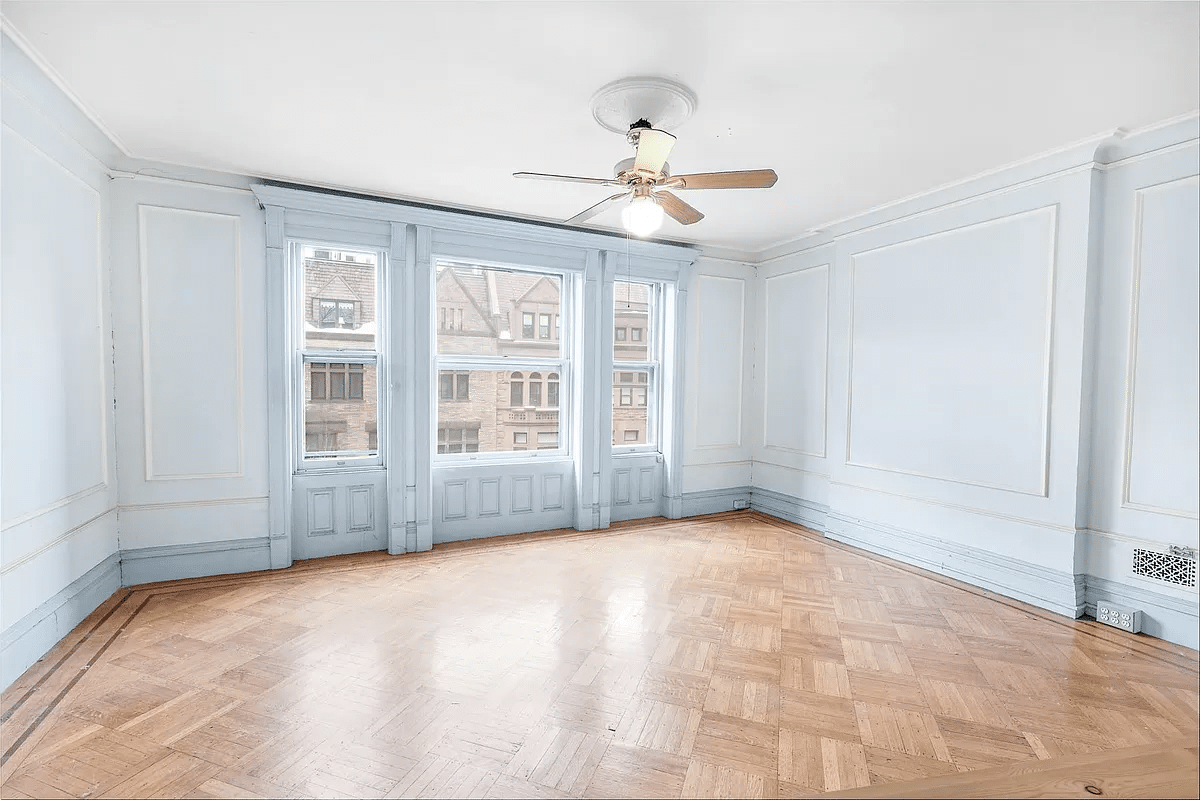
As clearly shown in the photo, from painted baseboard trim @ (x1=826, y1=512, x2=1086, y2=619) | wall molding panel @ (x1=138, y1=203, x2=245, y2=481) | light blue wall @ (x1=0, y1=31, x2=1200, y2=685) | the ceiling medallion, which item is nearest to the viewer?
the ceiling medallion

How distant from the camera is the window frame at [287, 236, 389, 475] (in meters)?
4.18

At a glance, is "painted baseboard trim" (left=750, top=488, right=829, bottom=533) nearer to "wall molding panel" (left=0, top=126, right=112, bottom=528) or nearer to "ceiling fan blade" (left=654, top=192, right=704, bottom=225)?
"ceiling fan blade" (left=654, top=192, right=704, bottom=225)

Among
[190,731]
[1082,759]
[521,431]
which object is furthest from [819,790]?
[521,431]

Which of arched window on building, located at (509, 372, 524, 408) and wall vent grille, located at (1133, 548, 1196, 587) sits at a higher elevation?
arched window on building, located at (509, 372, 524, 408)

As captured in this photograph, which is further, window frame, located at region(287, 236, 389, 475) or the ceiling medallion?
window frame, located at region(287, 236, 389, 475)

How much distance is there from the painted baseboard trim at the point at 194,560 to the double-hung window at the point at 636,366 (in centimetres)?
294

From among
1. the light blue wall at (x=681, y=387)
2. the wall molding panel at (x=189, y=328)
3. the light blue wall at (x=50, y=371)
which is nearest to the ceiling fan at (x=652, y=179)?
the light blue wall at (x=681, y=387)

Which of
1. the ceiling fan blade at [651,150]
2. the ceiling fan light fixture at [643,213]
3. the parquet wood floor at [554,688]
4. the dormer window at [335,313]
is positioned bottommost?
the parquet wood floor at [554,688]

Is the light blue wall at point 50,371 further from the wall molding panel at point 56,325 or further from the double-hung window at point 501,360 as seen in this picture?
the double-hung window at point 501,360

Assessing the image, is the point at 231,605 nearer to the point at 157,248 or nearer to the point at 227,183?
Result: the point at 157,248

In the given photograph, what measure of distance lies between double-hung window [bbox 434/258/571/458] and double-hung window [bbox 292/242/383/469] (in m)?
0.51

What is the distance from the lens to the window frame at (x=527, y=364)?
4.71 m

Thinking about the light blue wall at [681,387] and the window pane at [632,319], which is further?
the window pane at [632,319]

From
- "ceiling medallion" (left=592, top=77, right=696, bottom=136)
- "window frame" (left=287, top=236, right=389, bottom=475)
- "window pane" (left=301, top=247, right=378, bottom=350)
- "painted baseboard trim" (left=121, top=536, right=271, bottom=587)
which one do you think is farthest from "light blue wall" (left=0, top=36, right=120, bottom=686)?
"ceiling medallion" (left=592, top=77, right=696, bottom=136)
